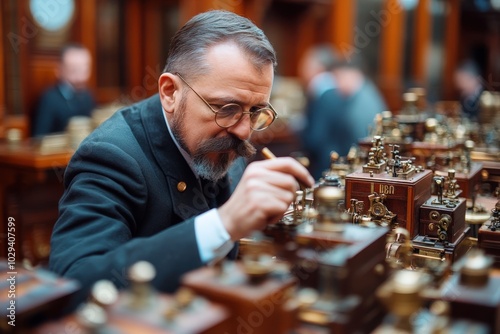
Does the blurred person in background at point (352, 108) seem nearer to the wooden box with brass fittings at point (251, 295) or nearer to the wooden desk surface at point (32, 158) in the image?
the wooden desk surface at point (32, 158)

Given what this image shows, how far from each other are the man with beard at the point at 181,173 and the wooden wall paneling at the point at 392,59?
8.47 m

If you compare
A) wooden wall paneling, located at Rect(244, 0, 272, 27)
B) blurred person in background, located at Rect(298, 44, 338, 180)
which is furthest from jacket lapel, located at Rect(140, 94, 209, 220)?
wooden wall paneling, located at Rect(244, 0, 272, 27)

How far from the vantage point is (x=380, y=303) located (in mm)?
1354

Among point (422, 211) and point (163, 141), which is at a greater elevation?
point (163, 141)

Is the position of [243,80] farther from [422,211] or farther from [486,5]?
[486,5]

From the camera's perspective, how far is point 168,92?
7.46 ft

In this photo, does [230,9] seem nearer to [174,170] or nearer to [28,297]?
[174,170]

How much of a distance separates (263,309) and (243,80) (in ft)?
3.61

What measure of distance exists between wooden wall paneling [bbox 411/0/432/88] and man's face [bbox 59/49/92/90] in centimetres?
685

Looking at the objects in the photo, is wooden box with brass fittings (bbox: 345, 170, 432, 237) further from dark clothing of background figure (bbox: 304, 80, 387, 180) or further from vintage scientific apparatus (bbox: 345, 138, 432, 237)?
dark clothing of background figure (bbox: 304, 80, 387, 180)

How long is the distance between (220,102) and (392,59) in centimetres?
902

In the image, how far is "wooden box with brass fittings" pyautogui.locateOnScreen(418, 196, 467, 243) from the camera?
2.02 metres

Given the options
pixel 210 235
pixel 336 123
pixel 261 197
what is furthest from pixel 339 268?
pixel 336 123

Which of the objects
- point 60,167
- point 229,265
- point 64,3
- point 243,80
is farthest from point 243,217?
point 64,3
